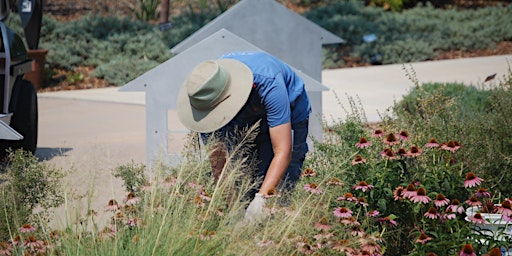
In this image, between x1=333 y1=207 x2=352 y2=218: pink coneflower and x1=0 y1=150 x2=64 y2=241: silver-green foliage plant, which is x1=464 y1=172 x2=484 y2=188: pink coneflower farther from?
x1=0 y1=150 x2=64 y2=241: silver-green foliage plant

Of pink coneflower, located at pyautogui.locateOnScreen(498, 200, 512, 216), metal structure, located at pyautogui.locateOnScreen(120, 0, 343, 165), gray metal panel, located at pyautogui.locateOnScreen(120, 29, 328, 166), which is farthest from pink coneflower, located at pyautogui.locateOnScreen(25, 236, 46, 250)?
metal structure, located at pyautogui.locateOnScreen(120, 0, 343, 165)

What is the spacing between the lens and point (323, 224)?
3.88 metres

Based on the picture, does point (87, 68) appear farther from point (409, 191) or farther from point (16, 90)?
point (409, 191)

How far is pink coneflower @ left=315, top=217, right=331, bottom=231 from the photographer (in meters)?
3.85

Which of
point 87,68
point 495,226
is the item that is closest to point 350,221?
point 495,226

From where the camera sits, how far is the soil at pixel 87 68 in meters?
14.0

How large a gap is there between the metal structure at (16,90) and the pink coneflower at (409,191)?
14.1ft

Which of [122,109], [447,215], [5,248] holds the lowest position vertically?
[122,109]

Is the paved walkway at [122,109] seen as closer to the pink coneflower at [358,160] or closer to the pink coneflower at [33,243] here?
the pink coneflower at [33,243]

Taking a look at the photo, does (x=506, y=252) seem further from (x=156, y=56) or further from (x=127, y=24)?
(x=127, y=24)

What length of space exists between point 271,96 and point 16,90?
391cm

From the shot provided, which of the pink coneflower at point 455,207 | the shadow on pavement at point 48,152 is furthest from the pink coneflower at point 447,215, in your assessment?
the shadow on pavement at point 48,152

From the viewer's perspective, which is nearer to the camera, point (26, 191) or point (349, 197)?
point (349, 197)

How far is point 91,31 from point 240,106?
1252cm
